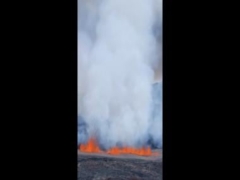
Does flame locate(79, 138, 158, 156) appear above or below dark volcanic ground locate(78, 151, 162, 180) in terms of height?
above

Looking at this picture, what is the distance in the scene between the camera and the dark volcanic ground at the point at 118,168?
1.81m

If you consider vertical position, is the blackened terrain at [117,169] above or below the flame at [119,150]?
below

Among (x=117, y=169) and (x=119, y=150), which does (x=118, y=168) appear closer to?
(x=117, y=169)

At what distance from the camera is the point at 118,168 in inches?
72.7

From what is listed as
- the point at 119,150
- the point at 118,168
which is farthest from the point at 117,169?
the point at 119,150

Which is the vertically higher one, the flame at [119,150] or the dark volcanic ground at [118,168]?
the flame at [119,150]

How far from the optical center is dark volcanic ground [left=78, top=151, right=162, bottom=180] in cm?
181
